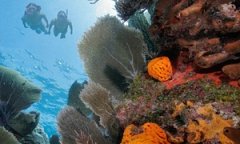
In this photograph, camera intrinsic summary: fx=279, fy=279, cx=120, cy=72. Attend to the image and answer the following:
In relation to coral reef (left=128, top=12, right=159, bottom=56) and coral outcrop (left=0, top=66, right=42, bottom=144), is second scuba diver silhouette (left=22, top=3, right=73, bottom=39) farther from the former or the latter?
coral reef (left=128, top=12, right=159, bottom=56)

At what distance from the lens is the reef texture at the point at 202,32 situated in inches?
145

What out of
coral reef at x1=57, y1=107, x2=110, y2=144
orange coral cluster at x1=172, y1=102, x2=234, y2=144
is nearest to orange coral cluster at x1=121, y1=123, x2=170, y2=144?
orange coral cluster at x1=172, y1=102, x2=234, y2=144

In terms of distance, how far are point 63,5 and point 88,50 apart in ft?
97.1

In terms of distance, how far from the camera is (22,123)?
916 cm

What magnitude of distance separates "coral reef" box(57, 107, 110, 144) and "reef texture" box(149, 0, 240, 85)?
185 centimetres

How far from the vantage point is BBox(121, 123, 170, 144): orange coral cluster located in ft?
11.8

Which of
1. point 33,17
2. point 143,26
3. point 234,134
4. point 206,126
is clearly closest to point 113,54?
point 143,26

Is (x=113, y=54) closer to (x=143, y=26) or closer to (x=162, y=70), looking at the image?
(x=162, y=70)

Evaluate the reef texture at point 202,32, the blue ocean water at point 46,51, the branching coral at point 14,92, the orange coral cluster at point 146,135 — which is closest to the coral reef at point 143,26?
the reef texture at point 202,32

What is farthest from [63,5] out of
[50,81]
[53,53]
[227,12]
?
[227,12]

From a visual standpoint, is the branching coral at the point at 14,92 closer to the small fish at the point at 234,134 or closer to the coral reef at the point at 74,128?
the coral reef at the point at 74,128

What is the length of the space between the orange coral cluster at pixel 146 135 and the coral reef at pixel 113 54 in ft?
5.52

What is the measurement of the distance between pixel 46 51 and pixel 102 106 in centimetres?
3278

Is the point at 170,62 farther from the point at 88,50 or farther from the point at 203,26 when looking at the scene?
the point at 88,50
